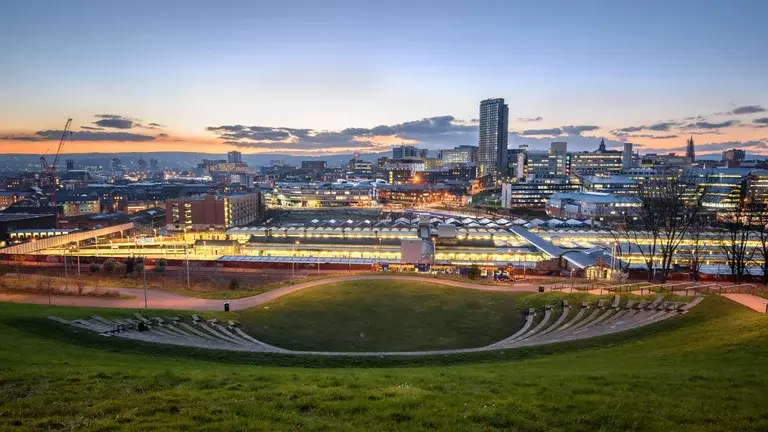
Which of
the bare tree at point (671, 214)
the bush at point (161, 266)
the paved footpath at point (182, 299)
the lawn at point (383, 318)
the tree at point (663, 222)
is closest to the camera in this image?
the lawn at point (383, 318)

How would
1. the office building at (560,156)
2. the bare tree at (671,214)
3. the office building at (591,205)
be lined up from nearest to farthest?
1. the bare tree at (671,214)
2. the office building at (591,205)
3. the office building at (560,156)

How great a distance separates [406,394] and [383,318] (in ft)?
56.0

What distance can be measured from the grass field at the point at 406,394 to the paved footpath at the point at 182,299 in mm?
12128

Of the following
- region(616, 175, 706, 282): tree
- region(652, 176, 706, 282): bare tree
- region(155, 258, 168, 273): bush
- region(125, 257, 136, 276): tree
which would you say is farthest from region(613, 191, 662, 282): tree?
region(125, 257, 136, 276): tree

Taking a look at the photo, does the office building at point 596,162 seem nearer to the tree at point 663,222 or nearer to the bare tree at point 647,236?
the bare tree at point 647,236

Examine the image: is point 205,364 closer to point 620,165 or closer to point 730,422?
point 730,422

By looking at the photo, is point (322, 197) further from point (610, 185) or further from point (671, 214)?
point (671, 214)

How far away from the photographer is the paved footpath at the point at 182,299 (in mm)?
30750

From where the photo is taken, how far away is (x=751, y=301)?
2703cm

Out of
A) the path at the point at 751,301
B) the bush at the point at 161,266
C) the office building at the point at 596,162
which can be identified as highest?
the office building at the point at 596,162

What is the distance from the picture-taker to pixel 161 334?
2344 centimetres

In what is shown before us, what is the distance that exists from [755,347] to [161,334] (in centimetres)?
2700

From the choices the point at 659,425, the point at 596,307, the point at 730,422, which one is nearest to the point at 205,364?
the point at 659,425

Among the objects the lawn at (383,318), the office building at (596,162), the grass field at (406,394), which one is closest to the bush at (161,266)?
the lawn at (383,318)
